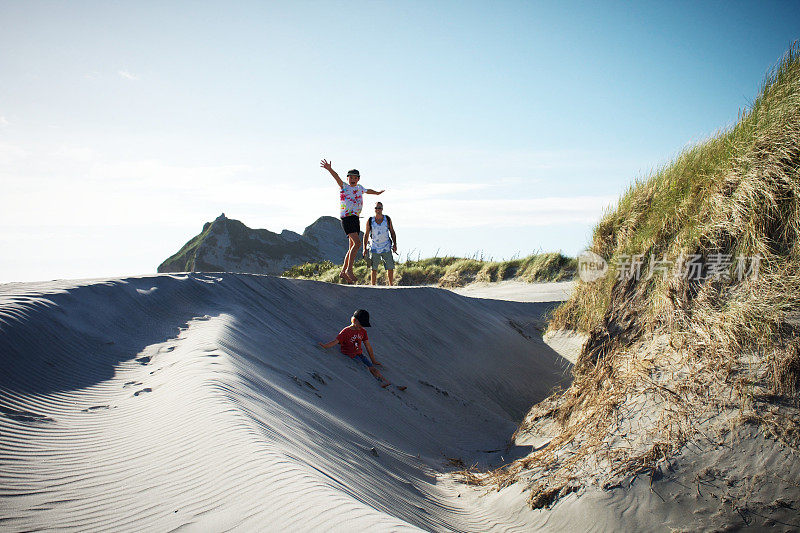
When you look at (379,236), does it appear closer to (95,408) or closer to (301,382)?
(301,382)

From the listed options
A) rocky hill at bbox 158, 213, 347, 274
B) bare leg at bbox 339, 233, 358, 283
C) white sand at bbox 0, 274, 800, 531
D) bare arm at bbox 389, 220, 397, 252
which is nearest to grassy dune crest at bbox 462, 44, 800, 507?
white sand at bbox 0, 274, 800, 531

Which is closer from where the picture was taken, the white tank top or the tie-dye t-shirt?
the tie-dye t-shirt

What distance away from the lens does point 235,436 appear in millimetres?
3352

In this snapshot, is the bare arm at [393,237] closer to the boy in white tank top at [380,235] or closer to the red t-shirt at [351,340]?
the boy in white tank top at [380,235]

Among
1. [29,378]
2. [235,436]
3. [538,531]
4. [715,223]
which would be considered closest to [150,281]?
[29,378]

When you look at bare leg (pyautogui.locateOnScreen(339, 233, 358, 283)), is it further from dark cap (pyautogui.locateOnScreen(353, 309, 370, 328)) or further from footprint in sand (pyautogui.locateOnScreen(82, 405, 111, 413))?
footprint in sand (pyautogui.locateOnScreen(82, 405, 111, 413))

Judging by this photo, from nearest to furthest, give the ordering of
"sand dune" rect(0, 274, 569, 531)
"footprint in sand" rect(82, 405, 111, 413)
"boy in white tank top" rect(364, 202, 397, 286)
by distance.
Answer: "sand dune" rect(0, 274, 569, 531) → "footprint in sand" rect(82, 405, 111, 413) → "boy in white tank top" rect(364, 202, 397, 286)

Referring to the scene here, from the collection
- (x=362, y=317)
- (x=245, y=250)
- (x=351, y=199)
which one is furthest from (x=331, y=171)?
(x=245, y=250)

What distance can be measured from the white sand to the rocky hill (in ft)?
65.3

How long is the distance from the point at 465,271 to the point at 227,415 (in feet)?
58.6

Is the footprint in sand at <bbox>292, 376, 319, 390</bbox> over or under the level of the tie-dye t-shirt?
under

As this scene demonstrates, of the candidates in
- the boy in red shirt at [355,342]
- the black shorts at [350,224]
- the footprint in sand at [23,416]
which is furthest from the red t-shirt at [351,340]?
the footprint in sand at [23,416]

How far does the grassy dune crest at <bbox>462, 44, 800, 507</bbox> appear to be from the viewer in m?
4.16

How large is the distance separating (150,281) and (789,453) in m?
7.77
